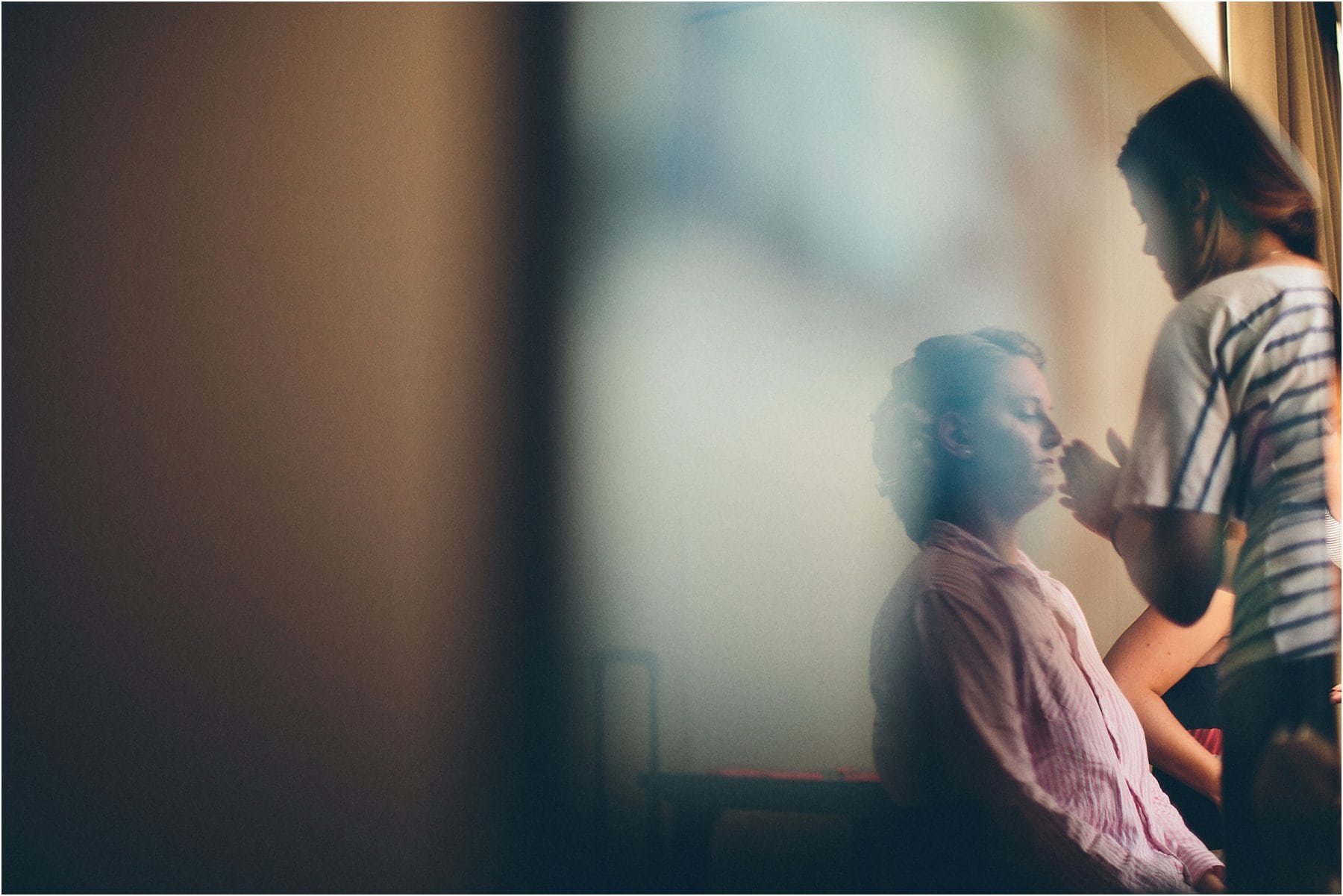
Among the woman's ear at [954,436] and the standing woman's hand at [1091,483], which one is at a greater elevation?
the woman's ear at [954,436]

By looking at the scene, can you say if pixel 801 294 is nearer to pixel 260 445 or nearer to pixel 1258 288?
pixel 1258 288

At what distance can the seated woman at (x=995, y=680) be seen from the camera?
985 millimetres

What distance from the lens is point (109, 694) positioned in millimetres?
905

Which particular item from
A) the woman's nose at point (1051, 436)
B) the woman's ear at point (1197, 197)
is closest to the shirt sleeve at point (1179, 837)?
the woman's nose at point (1051, 436)

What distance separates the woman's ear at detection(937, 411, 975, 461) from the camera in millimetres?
1059

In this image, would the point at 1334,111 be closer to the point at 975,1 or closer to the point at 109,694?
the point at 975,1

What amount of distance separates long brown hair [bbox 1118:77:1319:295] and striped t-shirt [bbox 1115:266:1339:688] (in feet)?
0.17

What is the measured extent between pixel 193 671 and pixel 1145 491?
40.4 inches

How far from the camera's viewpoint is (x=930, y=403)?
1.07 m

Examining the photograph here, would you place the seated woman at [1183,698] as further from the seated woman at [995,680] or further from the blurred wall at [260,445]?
the blurred wall at [260,445]

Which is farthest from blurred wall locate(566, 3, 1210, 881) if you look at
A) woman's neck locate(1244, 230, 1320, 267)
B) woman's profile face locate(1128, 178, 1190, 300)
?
woman's neck locate(1244, 230, 1320, 267)

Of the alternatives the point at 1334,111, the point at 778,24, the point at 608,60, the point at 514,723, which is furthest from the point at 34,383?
the point at 1334,111

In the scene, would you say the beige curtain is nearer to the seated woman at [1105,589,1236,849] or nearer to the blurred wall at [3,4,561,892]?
the seated woman at [1105,589,1236,849]

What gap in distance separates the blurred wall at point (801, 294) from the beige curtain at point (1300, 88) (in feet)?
0.22
